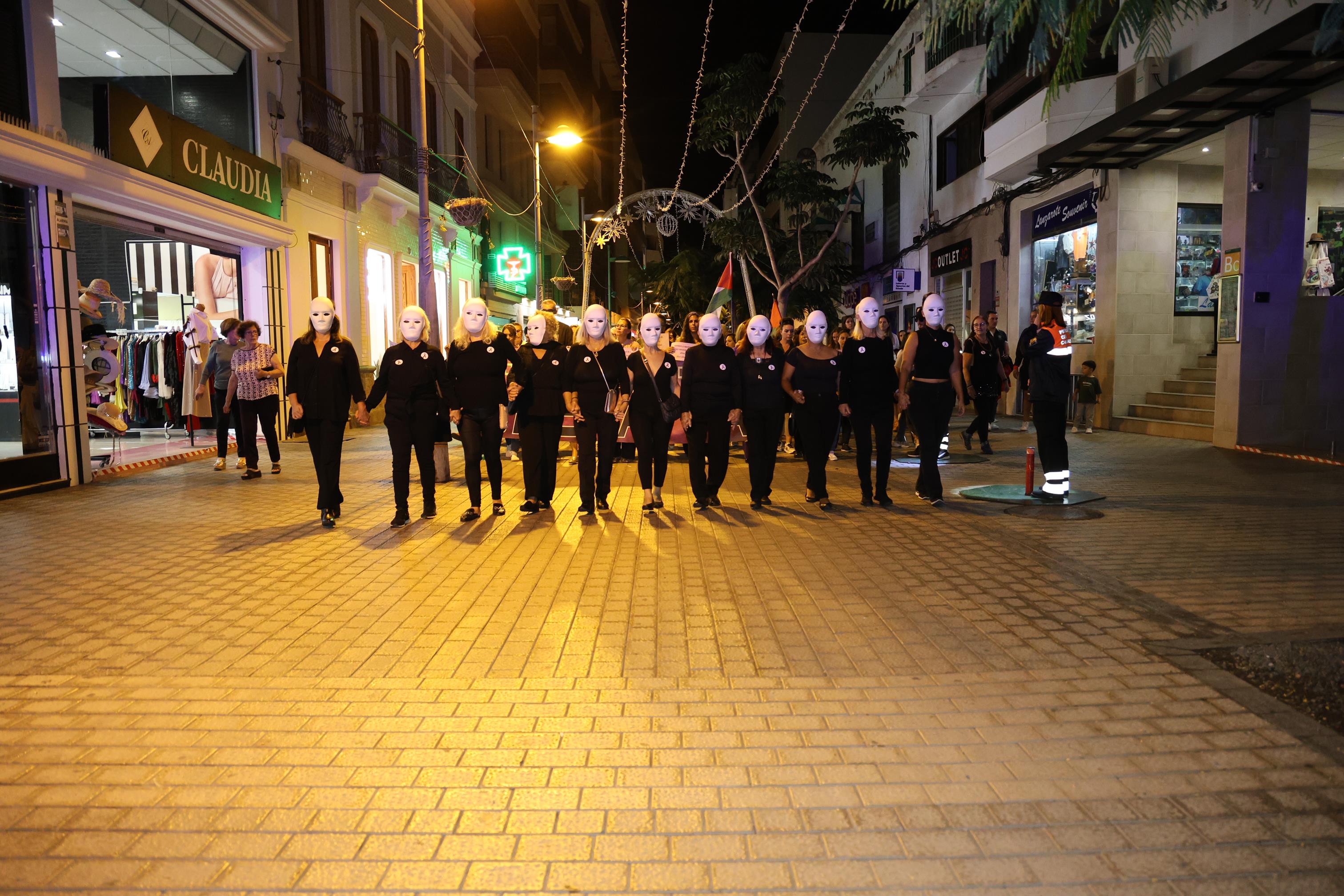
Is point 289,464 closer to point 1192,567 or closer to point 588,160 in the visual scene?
point 1192,567

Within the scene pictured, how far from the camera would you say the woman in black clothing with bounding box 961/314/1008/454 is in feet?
46.9

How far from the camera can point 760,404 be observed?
973 cm

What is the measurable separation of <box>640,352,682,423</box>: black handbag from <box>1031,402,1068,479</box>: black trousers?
3433mm

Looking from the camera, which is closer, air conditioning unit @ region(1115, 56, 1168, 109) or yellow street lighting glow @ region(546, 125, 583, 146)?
air conditioning unit @ region(1115, 56, 1168, 109)

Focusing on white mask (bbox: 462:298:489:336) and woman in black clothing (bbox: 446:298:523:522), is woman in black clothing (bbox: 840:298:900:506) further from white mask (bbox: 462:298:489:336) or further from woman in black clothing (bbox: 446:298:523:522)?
white mask (bbox: 462:298:489:336)

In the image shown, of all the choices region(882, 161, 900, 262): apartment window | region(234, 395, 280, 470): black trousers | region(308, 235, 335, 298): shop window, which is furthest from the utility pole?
region(882, 161, 900, 262): apartment window

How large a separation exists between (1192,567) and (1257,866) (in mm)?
4292

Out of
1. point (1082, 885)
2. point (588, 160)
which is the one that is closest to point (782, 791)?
point (1082, 885)

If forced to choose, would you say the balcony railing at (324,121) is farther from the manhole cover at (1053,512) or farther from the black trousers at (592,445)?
the manhole cover at (1053,512)

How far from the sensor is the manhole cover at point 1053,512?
8.79 metres

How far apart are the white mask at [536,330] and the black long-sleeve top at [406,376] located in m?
0.85

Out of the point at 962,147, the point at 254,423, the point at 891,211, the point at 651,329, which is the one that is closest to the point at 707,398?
the point at 651,329

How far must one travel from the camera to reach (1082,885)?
283 cm

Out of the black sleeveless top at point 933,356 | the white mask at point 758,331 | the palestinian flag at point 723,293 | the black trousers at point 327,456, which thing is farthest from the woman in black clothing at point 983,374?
the black trousers at point 327,456
